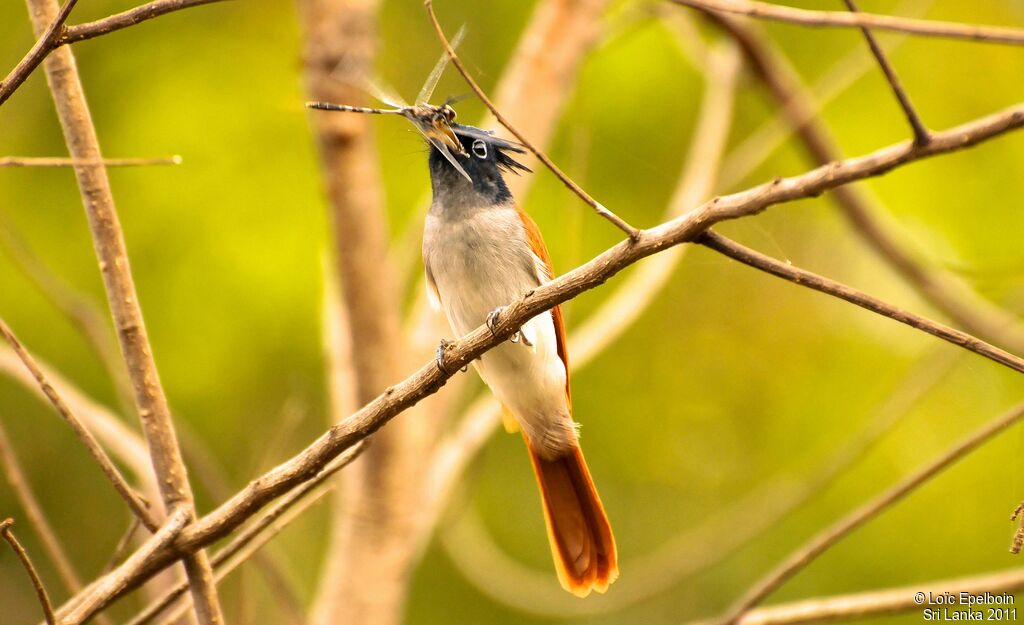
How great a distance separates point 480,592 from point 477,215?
9.88 ft

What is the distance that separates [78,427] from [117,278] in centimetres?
33

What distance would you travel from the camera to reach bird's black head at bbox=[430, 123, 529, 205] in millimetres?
3029

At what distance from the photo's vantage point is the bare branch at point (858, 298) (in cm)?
143

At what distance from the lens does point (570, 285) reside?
5.41 ft

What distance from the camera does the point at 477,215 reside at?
3033 millimetres

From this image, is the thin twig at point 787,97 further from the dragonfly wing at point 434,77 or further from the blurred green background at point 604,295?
the dragonfly wing at point 434,77

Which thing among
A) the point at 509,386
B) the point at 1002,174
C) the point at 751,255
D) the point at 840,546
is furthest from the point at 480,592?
the point at 751,255

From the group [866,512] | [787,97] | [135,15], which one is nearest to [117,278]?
[135,15]

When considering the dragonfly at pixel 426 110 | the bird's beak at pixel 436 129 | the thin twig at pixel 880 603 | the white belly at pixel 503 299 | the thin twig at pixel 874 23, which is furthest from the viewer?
the white belly at pixel 503 299

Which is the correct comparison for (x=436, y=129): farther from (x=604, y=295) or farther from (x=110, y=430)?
(x=604, y=295)

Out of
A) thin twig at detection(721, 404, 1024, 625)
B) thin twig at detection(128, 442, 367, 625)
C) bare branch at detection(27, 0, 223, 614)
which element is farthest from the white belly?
bare branch at detection(27, 0, 223, 614)

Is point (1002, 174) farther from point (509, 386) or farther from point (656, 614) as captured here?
point (509, 386)

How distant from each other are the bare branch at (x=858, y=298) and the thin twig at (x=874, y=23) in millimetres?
318

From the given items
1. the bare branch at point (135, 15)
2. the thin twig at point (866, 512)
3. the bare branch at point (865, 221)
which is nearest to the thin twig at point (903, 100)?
the bare branch at point (135, 15)
